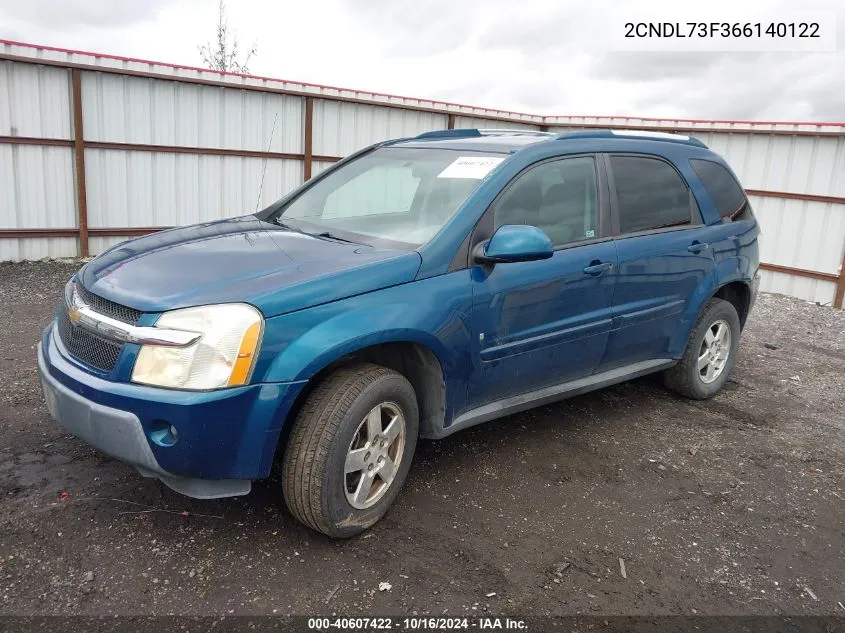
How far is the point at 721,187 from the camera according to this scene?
5055mm

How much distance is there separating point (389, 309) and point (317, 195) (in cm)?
153

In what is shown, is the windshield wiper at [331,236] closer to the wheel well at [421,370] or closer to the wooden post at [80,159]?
the wheel well at [421,370]

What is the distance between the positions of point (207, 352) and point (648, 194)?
303cm

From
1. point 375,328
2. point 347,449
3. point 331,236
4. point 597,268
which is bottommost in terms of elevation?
point 347,449

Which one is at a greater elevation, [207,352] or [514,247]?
[514,247]

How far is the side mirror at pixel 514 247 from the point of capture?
3.32 metres

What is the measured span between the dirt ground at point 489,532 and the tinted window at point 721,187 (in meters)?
1.56

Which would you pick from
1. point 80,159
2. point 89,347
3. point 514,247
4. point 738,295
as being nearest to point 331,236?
point 514,247

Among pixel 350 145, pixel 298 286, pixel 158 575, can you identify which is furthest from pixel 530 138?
pixel 350 145

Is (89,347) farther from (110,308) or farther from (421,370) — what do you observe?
(421,370)

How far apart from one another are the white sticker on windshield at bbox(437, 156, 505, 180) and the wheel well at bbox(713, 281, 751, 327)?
7.85 feet

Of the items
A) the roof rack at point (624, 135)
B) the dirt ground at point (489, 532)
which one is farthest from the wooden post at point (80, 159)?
the roof rack at point (624, 135)

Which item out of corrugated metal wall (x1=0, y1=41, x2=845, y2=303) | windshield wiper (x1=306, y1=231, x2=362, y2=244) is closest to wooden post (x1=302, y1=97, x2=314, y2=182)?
corrugated metal wall (x1=0, y1=41, x2=845, y2=303)

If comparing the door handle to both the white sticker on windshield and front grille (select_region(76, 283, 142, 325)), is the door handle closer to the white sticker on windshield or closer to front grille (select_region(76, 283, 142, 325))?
the white sticker on windshield
